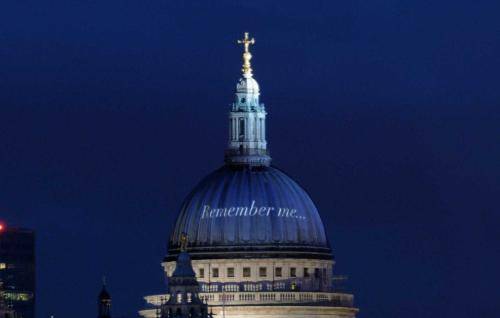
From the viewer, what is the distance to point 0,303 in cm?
19900

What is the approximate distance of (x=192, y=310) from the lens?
7825 inches

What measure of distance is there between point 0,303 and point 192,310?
39.0ft
